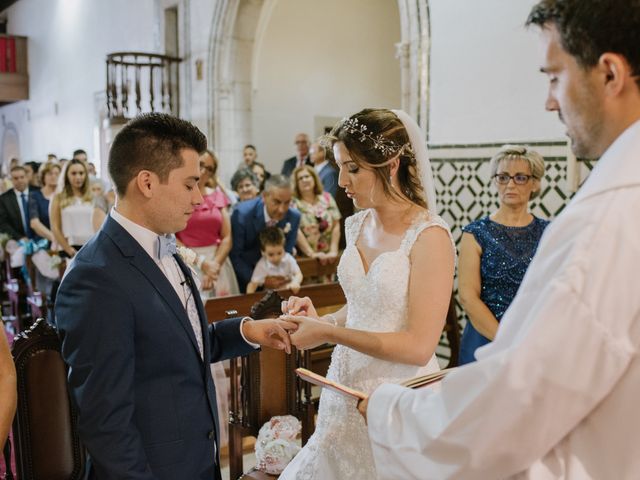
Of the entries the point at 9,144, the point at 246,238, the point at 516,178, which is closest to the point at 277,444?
the point at 516,178

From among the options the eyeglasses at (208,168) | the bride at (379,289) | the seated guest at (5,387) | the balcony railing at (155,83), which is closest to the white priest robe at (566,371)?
the bride at (379,289)

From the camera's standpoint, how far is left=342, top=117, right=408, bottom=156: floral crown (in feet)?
7.04

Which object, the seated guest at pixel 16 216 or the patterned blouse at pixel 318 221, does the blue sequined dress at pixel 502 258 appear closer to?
the patterned blouse at pixel 318 221

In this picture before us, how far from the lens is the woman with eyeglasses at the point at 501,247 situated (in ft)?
10.5

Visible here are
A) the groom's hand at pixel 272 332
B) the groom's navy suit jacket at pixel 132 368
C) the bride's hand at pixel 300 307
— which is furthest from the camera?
the bride's hand at pixel 300 307

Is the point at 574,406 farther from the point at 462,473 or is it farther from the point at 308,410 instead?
the point at 308,410

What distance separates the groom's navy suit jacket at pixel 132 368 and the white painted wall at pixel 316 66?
822 centimetres

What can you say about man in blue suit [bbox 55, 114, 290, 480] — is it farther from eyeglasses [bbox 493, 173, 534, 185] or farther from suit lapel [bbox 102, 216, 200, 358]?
eyeglasses [bbox 493, 173, 534, 185]

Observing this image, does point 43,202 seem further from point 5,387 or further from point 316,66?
point 5,387

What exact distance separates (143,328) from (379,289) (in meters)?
0.77

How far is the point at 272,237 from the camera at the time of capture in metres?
4.60

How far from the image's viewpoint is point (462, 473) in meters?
1.05

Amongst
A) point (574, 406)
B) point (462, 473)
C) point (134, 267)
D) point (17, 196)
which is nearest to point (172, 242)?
point (134, 267)

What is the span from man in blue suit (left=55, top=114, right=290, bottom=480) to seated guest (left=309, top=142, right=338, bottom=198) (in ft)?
15.0
